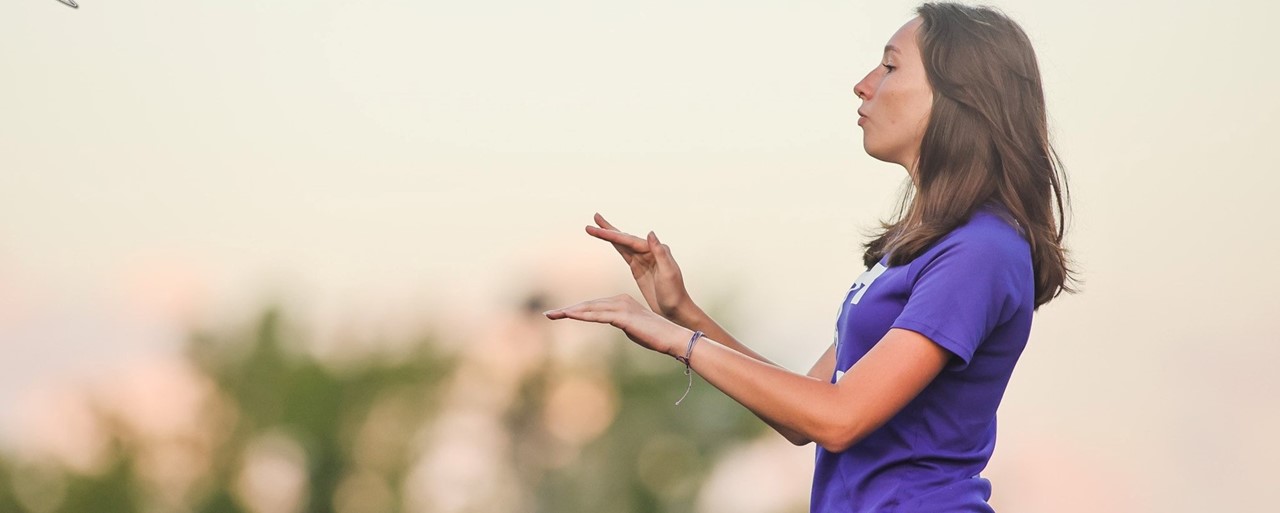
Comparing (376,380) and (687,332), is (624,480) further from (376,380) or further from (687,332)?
(687,332)

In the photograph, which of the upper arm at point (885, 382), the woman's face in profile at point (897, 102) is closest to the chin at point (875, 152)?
the woman's face in profile at point (897, 102)

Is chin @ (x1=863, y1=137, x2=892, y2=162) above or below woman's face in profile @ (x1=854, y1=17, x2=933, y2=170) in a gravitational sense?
below

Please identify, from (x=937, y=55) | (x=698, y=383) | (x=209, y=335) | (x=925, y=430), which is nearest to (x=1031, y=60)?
(x=937, y=55)

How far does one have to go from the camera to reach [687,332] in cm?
227

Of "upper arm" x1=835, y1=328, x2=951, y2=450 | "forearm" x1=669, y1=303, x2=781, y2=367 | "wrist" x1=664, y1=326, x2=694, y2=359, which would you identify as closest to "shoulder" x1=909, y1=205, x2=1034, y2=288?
"upper arm" x1=835, y1=328, x2=951, y2=450

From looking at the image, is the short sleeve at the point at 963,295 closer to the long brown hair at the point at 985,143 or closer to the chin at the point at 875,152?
the long brown hair at the point at 985,143

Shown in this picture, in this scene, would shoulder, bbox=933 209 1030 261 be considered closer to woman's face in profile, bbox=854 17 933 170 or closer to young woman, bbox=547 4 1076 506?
young woman, bbox=547 4 1076 506

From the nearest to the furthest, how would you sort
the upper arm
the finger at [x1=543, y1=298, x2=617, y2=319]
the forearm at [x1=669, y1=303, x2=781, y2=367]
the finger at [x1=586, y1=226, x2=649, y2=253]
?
the upper arm, the finger at [x1=543, y1=298, x2=617, y2=319], the finger at [x1=586, y1=226, x2=649, y2=253], the forearm at [x1=669, y1=303, x2=781, y2=367]

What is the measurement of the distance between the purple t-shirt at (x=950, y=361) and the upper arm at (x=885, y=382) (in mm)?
29

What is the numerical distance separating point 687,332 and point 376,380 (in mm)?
13737

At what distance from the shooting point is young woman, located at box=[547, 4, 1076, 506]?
2195mm

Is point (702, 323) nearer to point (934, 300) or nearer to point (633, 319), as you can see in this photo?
point (633, 319)

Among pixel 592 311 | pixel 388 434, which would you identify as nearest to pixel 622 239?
pixel 592 311

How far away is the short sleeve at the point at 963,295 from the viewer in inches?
85.8
